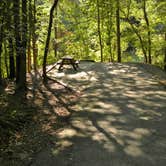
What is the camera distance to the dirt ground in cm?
667

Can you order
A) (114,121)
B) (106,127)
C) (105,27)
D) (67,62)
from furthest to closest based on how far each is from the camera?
(105,27) → (67,62) → (114,121) → (106,127)

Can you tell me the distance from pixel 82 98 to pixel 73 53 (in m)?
27.0

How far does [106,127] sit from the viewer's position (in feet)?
28.2

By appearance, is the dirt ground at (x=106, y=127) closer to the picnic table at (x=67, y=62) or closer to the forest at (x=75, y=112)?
the forest at (x=75, y=112)

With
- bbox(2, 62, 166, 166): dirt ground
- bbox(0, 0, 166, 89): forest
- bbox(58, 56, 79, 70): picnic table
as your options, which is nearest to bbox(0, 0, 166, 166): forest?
bbox(2, 62, 166, 166): dirt ground

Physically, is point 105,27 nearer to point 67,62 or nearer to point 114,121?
point 67,62

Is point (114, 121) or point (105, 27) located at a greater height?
point (105, 27)

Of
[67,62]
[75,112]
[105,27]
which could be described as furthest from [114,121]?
[105,27]

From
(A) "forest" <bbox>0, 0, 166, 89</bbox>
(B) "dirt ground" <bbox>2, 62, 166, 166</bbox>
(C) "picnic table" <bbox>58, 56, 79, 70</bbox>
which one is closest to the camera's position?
(B) "dirt ground" <bbox>2, 62, 166, 166</bbox>

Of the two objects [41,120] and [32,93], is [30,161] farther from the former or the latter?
[32,93]

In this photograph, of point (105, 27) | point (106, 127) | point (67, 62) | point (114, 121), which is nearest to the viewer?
point (106, 127)

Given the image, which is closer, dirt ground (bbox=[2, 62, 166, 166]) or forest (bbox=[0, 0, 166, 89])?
dirt ground (bbox=[2, 62, 166, 166])

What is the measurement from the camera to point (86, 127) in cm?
875

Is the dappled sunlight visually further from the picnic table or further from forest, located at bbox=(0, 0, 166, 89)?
forest, located at bbox=(0, 0, 166, 89)
